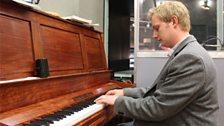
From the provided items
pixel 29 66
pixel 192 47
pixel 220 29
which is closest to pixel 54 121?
pixel 29 66

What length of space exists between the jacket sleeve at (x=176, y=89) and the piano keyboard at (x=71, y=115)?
13.8 inches

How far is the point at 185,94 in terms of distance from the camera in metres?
1.33

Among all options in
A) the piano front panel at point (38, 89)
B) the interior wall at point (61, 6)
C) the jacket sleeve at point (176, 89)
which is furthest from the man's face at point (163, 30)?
the interior wall at point (61, 6)

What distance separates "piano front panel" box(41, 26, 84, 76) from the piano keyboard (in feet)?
1.11

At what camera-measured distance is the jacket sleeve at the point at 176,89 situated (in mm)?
1328

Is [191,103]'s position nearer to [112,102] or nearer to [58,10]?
[112,102]

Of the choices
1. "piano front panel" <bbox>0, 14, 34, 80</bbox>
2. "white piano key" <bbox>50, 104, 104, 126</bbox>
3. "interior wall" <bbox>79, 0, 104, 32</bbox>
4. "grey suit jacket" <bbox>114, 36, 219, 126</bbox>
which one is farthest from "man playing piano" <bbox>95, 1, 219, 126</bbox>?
"interior wall" <bbox>79, 0, 104, 32</bbox>

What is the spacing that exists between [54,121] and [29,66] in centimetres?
45

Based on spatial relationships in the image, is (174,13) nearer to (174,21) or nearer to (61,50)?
(174,21)

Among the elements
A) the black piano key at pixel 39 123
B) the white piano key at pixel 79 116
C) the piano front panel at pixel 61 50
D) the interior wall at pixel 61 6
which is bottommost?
the white piano key at pixel 79 116

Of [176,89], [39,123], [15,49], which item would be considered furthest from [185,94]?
[15,49]

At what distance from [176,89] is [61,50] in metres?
1.03

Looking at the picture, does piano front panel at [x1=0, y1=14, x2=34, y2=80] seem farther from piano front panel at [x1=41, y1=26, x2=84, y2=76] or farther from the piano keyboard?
the piano keyboard

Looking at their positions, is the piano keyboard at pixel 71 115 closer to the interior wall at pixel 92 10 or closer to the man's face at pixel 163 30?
the man's face at pixel 163 30
